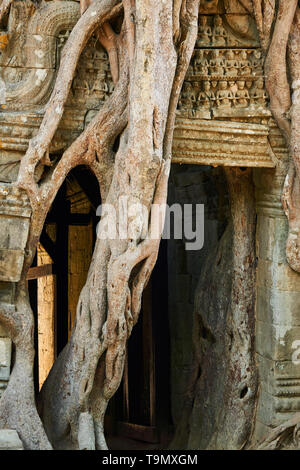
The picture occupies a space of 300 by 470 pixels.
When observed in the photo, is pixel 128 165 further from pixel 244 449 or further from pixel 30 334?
pixel 244 449

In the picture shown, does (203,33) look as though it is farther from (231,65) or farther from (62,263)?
(62,263)

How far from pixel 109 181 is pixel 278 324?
1.64 meters

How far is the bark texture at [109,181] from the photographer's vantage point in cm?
486

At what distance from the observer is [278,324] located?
5633mm

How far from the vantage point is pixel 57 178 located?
504 centimetres

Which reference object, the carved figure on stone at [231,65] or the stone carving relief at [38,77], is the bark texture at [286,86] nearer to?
the carved figure on stone at [231,65]

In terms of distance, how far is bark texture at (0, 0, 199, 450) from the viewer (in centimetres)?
486

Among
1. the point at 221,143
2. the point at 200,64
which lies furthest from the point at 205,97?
the point at 221,143

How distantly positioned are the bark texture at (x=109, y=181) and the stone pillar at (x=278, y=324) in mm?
1096

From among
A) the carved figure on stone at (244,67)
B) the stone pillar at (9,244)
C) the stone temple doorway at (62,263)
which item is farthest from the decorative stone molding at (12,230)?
the stone temple doorway at (62,263)

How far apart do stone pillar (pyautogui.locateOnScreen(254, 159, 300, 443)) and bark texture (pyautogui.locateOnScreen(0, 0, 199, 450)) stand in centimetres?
110

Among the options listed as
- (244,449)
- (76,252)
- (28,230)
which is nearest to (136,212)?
(28,230)

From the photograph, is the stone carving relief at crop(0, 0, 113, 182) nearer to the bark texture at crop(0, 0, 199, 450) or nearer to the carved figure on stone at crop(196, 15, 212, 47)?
the bark texture at crop(0, 0, 199, 450)

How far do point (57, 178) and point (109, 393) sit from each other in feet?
4.74
